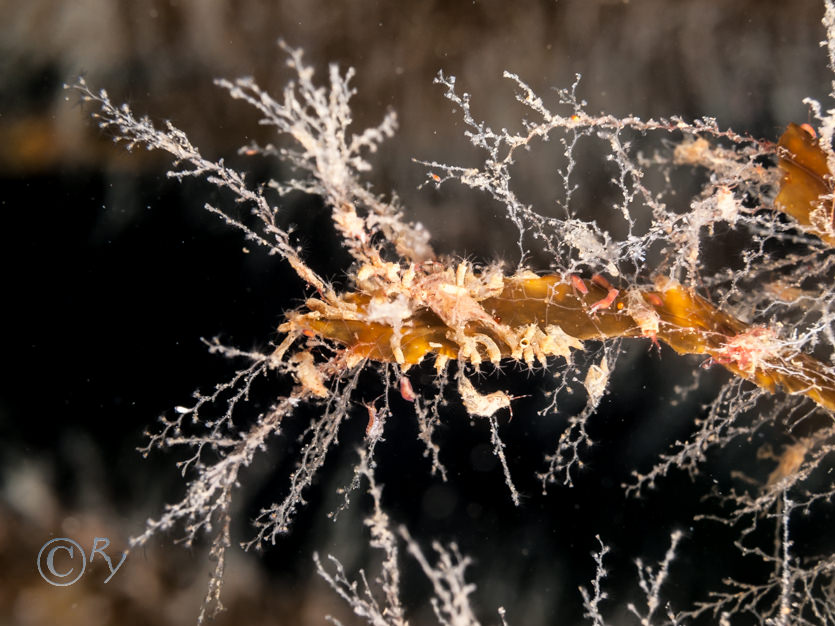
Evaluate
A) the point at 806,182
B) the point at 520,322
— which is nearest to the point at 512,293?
the point at 520,322

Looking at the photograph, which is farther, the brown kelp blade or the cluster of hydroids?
the brown kelp blade

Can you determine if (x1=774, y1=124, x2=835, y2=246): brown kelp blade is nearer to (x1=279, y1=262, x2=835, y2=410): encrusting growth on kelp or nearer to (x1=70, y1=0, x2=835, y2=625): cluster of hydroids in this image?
(x1=70, y1=0, x2=835, y2=625): cluster of hydroids

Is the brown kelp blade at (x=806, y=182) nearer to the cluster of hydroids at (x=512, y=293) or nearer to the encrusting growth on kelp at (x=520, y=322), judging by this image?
the cluster of hydroids at (x=512, y=293)

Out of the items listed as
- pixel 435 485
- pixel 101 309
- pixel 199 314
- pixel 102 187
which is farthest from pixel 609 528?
pixel 102 187

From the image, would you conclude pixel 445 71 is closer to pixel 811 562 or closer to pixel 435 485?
pixel 435 485

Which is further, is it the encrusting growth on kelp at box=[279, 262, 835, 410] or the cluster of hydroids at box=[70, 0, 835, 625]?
the encrusting growth on kelp at box=[279, 262, 835, 410]

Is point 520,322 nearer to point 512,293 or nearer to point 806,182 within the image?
point 512,293

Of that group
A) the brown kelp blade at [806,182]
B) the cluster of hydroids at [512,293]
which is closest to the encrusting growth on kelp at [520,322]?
the cluster of hydroids at [512,293]

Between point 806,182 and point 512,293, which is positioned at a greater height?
point 806,182

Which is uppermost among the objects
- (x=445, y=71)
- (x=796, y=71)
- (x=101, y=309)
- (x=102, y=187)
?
(x=796, y=71)

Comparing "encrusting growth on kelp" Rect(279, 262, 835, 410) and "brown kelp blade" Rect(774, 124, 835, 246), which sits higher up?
"brown kelp blade" Rect(774, 124, 835, 246)

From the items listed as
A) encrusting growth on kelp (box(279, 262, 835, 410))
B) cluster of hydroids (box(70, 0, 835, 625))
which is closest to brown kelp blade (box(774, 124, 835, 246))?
cluster of hydroids (box(70, 0, 835, 625))
